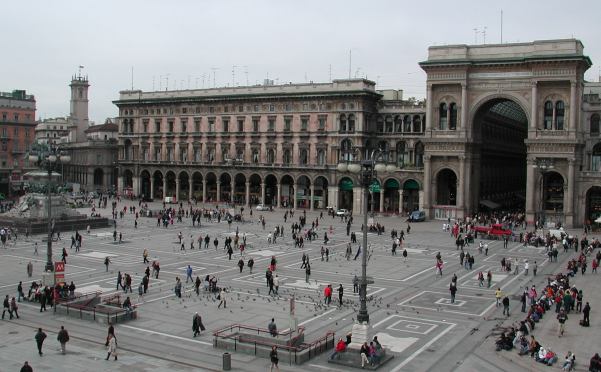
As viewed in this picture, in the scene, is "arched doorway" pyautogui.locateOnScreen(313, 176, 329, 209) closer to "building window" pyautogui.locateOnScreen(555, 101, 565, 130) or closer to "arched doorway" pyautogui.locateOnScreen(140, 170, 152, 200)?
"building window" pyautogui.locateOnScreen(555, 101, 565, 130)

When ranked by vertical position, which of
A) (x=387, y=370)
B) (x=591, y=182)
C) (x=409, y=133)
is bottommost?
(x=387, y=370)

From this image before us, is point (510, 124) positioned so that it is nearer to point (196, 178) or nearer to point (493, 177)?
point (493, 177)

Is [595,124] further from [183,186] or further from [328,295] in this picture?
[183,186]

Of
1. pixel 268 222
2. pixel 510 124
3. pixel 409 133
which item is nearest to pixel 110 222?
pixel 268 222

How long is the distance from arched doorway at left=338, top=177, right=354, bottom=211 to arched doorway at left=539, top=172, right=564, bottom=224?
25.6m

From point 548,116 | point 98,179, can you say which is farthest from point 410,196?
point 98,179

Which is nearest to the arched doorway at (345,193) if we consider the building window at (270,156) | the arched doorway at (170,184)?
the building window at (270,156)

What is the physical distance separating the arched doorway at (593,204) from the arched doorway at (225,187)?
51536mm

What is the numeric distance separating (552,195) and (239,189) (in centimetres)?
4529

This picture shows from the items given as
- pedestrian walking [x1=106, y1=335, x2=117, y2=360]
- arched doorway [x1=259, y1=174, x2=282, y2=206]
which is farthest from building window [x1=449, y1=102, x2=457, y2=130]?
pedestrian walking [x1=106, y1=335, x2=117, y2=360]

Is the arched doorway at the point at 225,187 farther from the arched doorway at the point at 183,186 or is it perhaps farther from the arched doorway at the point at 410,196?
the arched doorway at the point at 410,196

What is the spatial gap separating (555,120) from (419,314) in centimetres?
5047

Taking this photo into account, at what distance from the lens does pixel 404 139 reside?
95.1 metres

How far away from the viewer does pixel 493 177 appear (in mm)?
100312
